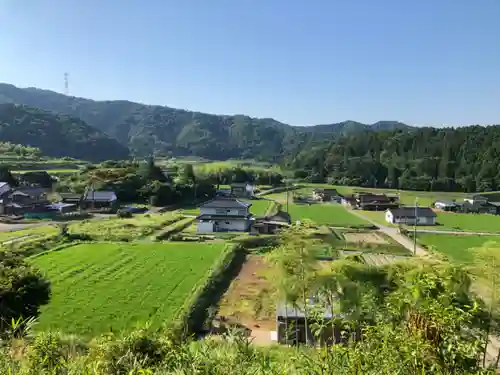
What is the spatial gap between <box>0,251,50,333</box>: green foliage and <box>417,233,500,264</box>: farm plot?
72.7 feet

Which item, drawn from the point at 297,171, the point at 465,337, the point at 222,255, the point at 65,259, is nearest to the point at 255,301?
the point at 222,255

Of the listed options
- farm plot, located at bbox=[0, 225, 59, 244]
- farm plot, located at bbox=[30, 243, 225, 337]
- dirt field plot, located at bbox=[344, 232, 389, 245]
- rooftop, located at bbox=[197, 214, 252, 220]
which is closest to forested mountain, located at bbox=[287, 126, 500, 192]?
dirt field plot, located at bbox=[344, 232, 389, 245]

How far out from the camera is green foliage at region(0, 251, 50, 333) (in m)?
11.6

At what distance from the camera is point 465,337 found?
4727 millimetres

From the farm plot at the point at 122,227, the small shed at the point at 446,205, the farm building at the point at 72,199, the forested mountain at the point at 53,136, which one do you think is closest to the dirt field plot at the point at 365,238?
the farm plot at the point at 122,227

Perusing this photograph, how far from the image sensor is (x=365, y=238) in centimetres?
3231

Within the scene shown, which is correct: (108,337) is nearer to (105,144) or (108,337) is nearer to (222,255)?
(222,255)

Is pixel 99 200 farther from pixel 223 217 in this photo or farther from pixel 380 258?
pixel 380 258

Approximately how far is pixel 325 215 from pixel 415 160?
4193 centimetres

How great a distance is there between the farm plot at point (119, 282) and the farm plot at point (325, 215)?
15293 mm

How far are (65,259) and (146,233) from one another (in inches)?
345

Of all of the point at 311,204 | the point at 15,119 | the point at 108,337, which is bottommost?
the point at 311,204

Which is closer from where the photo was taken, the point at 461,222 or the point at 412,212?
the point at 412,212

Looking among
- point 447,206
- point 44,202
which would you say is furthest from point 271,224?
point 447,206
